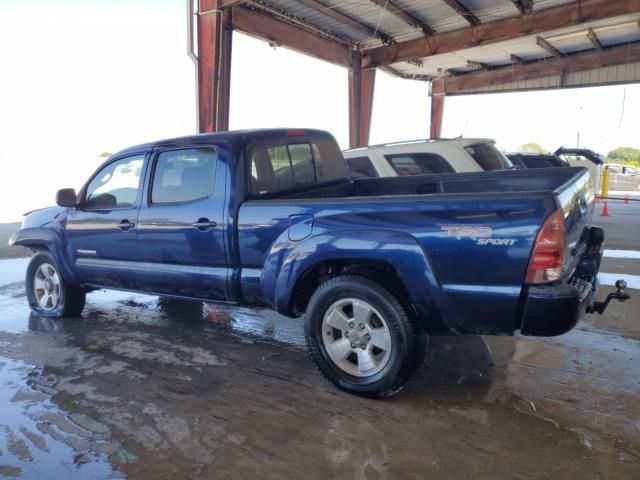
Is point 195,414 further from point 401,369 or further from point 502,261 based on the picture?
point 502,261

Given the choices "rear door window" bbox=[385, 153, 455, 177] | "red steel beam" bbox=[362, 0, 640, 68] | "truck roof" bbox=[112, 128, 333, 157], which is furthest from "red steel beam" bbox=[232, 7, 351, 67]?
"truck roof" bbox=[112, 128, 333, 157]

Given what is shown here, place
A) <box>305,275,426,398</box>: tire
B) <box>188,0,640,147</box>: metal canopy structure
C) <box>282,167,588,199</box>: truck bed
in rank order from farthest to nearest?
<box>188,0,640,147</box>: metal canopy structure, <box>282,167,588,199</box>: truck bed, <box>305,275,426,398</box>: tire

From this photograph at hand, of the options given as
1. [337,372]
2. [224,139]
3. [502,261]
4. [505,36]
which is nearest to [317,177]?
[224,139]

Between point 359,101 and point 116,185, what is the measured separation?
44.0 feet

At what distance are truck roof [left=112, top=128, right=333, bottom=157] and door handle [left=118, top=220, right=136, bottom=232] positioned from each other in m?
0.65

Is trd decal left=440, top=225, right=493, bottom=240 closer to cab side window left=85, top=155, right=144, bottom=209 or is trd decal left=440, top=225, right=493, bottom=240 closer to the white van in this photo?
cab side window left=85, top=155, right=144, bottom=209

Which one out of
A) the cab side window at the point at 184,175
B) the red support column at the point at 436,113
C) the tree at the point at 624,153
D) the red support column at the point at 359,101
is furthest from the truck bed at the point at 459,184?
the tree at the point at 624,153

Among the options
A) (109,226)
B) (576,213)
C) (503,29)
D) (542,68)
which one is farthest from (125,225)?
(542,68)

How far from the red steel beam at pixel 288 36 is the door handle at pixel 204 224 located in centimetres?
908

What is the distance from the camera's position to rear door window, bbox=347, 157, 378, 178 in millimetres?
7764

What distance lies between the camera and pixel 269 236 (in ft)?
11.7

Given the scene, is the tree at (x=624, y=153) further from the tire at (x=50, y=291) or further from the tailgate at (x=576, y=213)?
the tire at (x=50, y=291)

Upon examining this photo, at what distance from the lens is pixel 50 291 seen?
5230mm

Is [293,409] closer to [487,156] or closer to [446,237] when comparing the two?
[446,237]
